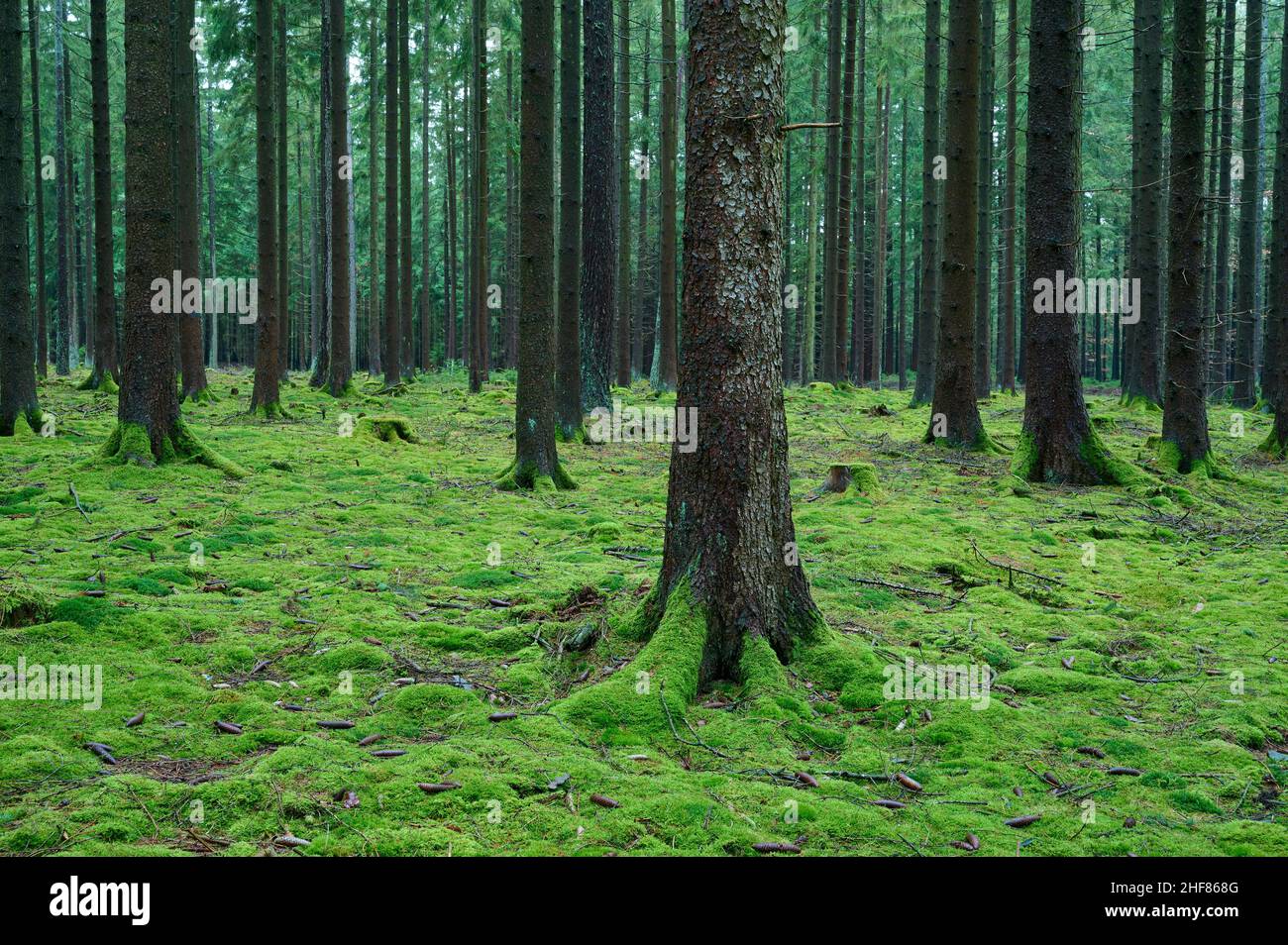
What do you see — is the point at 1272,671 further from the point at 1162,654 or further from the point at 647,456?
the point at 647,456

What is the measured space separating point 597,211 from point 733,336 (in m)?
11.1

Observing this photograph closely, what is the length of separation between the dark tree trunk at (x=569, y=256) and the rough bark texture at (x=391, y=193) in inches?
326

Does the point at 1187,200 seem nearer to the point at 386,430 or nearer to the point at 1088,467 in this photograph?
the point at 1088,467

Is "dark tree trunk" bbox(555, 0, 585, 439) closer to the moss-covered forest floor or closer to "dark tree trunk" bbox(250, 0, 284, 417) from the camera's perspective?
the moss-covered forest floor

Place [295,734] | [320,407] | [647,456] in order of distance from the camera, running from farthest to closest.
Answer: [320,407] < [647,456] < [295,734]

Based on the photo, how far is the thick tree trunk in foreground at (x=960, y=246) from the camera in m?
13.5

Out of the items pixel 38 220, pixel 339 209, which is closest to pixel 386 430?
pixel 339 209

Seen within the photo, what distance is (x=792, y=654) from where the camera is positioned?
534 centimetres

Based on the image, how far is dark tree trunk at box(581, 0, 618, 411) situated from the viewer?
14898 mm

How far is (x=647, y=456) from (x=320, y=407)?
7.88 m

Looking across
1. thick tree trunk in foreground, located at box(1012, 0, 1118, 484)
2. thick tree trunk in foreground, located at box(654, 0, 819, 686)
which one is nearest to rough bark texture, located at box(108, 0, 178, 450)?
thick tree trunk in foreground, located at box(654, 0, 819, 686)

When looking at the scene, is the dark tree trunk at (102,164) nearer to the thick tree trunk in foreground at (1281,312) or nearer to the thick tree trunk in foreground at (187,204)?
the thick tree trunk in foreground at (187,204)

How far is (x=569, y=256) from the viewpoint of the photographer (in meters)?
13.8
